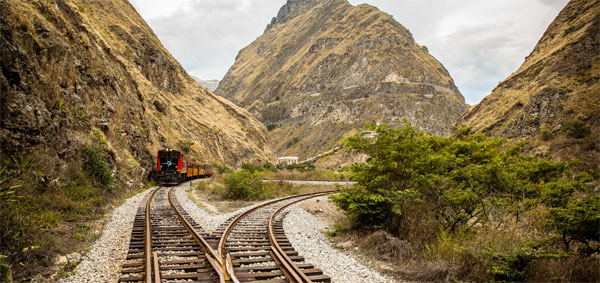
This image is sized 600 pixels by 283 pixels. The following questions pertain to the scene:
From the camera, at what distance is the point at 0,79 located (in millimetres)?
9547

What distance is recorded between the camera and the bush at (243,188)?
57.2 feet

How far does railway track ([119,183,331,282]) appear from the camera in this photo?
507cm

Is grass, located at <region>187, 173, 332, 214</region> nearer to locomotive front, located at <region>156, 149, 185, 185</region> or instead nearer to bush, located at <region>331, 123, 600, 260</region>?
locomotive front, located at <region>156, 149, 185, 185</region>

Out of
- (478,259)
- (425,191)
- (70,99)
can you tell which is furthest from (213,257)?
(70,99)

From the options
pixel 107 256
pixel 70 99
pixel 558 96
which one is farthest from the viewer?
pixel 558 96

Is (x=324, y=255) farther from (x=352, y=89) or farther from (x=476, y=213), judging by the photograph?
(x=352, y=89)

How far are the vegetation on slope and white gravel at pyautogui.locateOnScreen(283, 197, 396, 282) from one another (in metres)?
1.19

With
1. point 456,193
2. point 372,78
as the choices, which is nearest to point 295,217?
point 456,193

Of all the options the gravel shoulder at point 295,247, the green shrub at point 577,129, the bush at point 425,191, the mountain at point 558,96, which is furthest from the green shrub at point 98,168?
the green shrub at point 577,129

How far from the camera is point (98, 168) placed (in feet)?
46.3

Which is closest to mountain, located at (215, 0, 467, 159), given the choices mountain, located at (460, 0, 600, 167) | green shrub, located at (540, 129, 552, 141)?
mountain, located at (460, 0, 600, 167)

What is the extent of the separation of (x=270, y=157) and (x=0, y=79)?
63895 mm

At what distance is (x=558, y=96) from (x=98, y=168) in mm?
59331

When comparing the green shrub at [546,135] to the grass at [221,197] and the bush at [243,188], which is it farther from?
the bush at [243,188]
